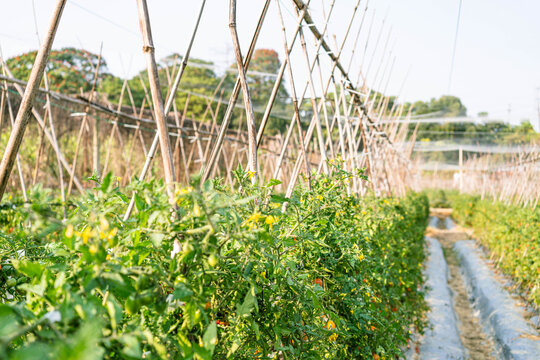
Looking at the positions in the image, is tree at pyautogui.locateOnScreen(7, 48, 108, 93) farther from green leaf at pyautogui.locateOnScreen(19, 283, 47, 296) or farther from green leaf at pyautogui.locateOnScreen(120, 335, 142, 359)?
green leaf at pyautogui.locateOnScreen(120, 335, 142, 359)

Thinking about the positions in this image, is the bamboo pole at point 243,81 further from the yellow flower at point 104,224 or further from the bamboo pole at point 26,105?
the yellow flower at point 104,224

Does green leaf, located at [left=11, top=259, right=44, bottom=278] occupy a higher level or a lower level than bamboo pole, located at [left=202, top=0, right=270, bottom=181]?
lower

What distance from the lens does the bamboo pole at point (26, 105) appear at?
3.57 feet

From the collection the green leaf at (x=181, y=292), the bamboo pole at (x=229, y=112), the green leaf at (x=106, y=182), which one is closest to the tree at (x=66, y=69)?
the bamboo pole at (x=229, y=112)

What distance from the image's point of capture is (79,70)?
12.2m

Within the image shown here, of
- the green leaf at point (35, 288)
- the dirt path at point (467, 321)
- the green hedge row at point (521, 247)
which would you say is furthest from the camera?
the green hedge row at point (521, 247)

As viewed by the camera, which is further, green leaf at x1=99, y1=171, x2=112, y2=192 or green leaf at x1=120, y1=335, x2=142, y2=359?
green leaf at x1=99, y1=171, x2=112, y2=192

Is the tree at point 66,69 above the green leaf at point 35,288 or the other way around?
above

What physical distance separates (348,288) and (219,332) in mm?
931

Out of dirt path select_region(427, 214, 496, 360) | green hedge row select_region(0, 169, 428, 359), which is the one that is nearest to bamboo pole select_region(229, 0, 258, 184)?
green hedge row select_region(0, 169, 428, 359)

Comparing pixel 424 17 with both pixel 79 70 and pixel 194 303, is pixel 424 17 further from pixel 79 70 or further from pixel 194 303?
pixel 79 70

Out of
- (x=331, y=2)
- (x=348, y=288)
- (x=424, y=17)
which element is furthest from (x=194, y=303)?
(x=424, y=17)

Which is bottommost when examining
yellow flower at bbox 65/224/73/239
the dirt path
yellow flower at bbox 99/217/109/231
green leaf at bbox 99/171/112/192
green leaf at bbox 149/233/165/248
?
the dirt path

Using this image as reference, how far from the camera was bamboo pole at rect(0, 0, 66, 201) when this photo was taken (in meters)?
1.09
